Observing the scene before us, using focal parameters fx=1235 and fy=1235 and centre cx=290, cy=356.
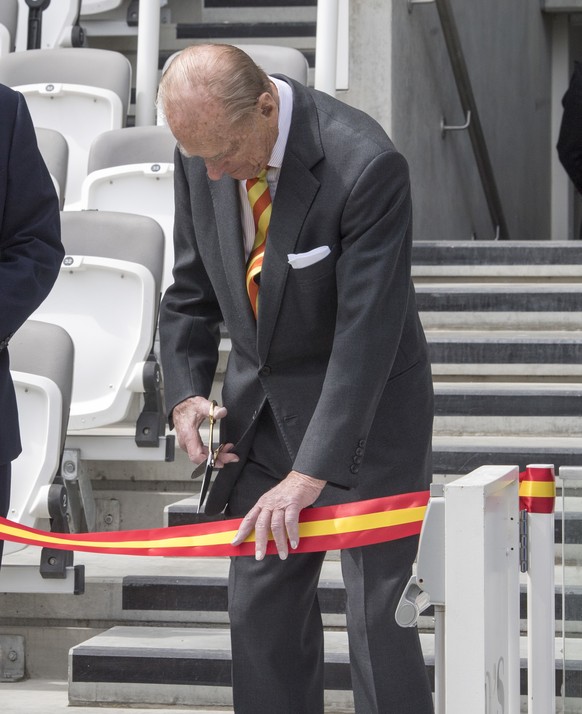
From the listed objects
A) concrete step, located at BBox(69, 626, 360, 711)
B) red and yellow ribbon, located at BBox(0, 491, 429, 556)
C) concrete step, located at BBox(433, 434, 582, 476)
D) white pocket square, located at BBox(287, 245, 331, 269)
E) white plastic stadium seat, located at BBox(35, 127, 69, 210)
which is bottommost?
concrete step, located at BBox(69, 626, 360, 711)

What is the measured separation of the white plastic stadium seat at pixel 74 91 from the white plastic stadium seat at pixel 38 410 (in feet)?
4.84

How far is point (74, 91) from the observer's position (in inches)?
181

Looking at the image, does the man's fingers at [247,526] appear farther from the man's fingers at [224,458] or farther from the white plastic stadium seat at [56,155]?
the white plastic stadium seat at [56,155]

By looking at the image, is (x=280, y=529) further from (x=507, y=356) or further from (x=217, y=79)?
(x=507, y=356)

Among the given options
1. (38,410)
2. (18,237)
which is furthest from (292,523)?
(38,410)

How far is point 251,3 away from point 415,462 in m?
4.41

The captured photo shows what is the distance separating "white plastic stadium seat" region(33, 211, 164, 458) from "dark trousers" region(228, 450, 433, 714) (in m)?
1.52

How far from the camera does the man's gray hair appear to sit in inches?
62.4

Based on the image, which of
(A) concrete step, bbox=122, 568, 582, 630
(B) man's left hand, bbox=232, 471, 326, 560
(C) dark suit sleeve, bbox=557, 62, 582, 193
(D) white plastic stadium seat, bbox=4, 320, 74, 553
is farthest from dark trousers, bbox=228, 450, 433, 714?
(C) dark suit sleeve, bbox=557, 62, 582, 193

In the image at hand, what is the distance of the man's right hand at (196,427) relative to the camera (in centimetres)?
184

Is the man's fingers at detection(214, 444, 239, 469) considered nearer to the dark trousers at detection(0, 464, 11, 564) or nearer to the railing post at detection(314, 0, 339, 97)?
the dark trousers at detection(0, 464, 11, 564)

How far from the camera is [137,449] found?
3.25 meters

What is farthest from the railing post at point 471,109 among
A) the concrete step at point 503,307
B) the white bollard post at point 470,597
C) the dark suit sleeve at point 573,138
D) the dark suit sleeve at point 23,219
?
the white bollard post at point 470,597

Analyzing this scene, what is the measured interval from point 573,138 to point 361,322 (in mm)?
4971
